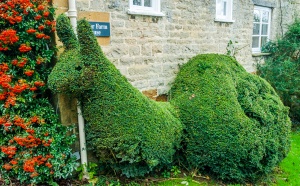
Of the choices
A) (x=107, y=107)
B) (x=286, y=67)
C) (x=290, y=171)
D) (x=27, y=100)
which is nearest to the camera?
(x=27, y=100)

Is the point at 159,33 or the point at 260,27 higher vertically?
the point at 260,27

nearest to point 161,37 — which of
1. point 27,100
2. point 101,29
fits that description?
point 101,29

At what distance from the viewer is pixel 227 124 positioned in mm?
4160

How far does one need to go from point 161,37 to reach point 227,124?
2.17 m

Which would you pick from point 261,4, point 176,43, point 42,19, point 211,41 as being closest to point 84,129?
point 42,19

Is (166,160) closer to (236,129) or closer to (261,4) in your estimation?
(236,129)

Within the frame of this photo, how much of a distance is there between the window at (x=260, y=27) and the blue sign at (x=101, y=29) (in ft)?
21.3

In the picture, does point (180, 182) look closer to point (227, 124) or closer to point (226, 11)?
point (227, 124)

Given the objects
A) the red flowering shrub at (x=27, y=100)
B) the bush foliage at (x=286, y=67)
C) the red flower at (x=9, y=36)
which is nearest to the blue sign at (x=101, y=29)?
the red flowering shrub at (x=27, y=100)

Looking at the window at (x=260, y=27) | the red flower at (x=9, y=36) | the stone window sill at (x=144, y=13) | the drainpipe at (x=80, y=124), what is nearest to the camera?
the red flower at (x=9, y=36)

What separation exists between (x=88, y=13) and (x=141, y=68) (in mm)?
1426

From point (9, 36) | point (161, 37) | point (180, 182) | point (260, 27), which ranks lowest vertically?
point (180, 182)

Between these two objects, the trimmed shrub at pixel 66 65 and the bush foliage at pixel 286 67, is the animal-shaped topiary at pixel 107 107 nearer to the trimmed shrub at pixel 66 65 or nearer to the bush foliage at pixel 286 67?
the trimmed shrub at pixel 66 65

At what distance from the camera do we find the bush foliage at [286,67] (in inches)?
314
